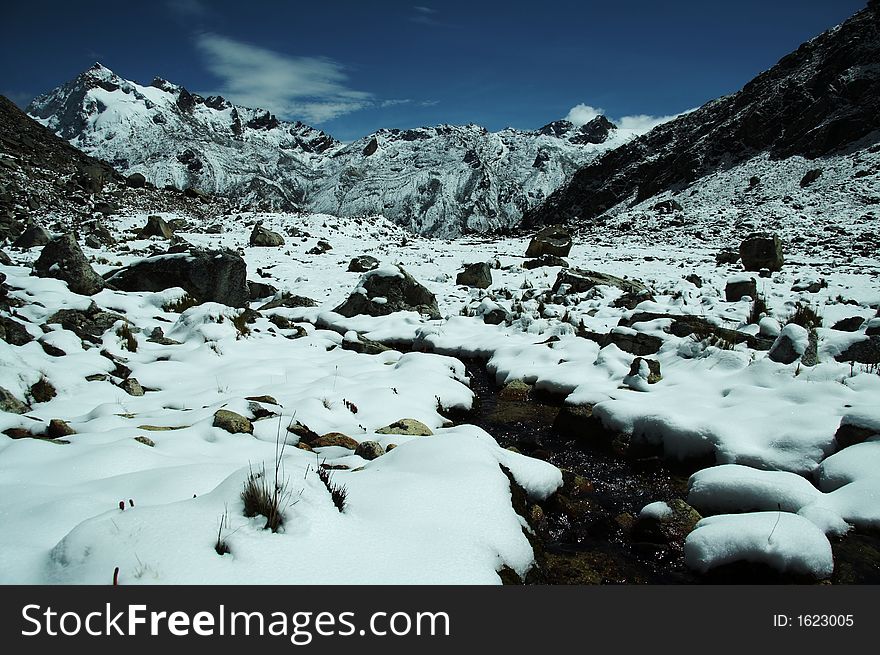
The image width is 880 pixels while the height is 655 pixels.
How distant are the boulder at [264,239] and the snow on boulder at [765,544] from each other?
22575 millimetres

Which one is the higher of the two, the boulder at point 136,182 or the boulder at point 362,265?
the boulder at point 136,182

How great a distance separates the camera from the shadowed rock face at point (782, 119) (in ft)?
165

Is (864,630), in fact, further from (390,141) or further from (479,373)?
(390,141)

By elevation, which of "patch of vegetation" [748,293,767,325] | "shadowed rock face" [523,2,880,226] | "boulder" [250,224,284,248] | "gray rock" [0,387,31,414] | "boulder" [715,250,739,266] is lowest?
"gray rock" [0,387,31,414]

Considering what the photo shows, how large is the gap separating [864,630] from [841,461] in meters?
2.27

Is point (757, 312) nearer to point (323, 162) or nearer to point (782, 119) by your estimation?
point (782, 119)

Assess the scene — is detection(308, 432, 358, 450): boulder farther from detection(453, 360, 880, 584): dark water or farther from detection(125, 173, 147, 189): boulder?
detection(125, 173, 147, 189): boulder

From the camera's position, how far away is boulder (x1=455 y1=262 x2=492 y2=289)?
1742cm

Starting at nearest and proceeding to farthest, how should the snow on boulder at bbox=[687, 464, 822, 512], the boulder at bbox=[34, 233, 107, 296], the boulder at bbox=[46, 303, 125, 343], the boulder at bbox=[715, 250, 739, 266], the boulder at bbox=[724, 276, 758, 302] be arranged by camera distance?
the snow on boulder at bbox=[687, 464, 822, 512] < the boulder at bbox=[46, 303, 125, 343] < the boulder at bbox=[34, 233, 107, 296] < the boulder at bbox=[724, 276, 758, 302] < the boulder at bbox=[715, 250, 739, 266]

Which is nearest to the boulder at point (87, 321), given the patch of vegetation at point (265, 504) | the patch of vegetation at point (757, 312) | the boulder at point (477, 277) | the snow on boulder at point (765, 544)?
the patch of vegetation at point (265, 504)

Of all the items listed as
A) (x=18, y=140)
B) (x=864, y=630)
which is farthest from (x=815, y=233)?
(x=18, y=140)

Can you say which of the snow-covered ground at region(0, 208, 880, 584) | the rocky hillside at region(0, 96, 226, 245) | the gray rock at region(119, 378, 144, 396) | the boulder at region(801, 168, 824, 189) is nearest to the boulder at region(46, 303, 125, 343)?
the snow-covered ground at region(0, 208, 880, 584)

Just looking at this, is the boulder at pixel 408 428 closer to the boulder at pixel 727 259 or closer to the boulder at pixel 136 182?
the boulder at pixel 727 259

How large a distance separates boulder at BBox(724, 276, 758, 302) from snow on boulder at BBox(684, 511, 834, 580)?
36.8 feet
